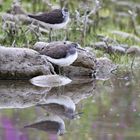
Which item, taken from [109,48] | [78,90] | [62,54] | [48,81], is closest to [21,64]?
[48,81]

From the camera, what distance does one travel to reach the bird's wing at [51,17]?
12.9 meters

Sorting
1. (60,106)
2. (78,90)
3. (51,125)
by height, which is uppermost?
(51,125)

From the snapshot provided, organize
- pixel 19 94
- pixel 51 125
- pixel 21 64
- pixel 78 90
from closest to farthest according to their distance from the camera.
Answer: pixel 51 125, pixel 19 94, pixel 78 90, pixel 21 64

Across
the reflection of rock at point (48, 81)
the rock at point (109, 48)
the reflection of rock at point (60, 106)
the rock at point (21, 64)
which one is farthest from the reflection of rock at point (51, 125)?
the rock at point (109, 48)

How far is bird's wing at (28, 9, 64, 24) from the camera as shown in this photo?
510 inches

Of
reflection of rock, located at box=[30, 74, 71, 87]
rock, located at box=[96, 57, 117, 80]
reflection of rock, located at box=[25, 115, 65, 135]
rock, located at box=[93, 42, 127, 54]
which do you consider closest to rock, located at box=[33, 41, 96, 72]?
rock, located at box=[96, 57, 117, 80]

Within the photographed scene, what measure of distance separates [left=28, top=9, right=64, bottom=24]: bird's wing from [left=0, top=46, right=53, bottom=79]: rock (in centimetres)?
183

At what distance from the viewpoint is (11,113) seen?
857 cm

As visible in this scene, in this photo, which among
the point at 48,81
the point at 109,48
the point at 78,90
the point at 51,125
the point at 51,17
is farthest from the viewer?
the point at 109,48

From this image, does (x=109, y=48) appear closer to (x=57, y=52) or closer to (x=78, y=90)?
(x=57, y=52)

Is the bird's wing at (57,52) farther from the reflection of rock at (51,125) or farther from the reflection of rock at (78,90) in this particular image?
the reflection of rock at (51,125)

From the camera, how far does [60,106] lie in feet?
30.4

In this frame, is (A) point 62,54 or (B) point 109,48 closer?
(A) point 62,54

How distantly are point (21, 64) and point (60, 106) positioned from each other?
2.00m
